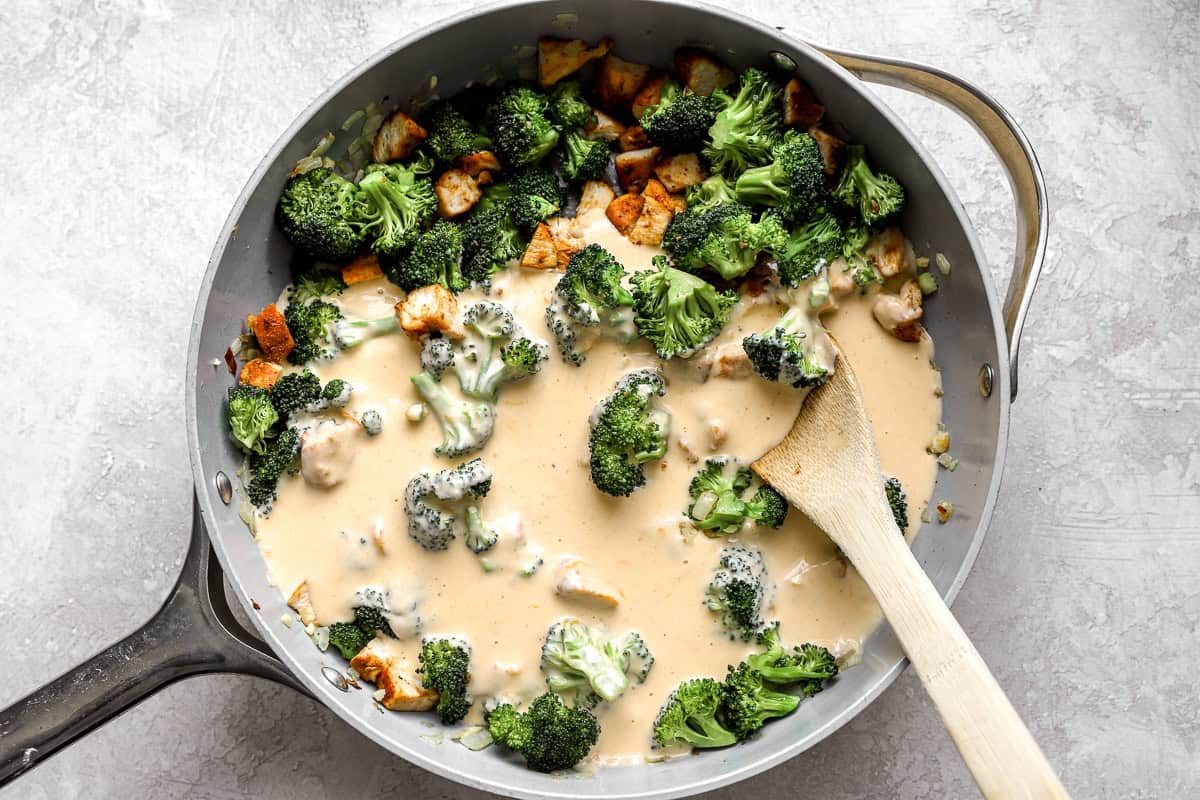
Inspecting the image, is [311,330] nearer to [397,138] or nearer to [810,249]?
[397,138]

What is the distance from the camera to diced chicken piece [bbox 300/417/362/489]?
8.05 feet

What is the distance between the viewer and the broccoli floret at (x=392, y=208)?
2557 mm

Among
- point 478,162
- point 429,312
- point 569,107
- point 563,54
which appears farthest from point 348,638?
point 563,54

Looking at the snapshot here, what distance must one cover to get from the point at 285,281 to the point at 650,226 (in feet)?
3.25

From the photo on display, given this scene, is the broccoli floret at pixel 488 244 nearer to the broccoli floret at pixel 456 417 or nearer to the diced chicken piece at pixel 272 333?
the broccoli floret at pixel 456 417

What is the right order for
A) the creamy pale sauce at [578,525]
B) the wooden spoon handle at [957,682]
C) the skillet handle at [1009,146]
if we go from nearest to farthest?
the wooden spoon handle at [957,682] → the skillet handle at [1009,146] → the creamy pale sauce at [578,525]

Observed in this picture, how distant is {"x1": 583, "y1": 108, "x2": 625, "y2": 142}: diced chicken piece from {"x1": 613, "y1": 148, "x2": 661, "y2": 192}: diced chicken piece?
64 millimetres

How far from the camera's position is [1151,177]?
109 inches

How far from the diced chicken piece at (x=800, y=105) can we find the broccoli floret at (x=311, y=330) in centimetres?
130

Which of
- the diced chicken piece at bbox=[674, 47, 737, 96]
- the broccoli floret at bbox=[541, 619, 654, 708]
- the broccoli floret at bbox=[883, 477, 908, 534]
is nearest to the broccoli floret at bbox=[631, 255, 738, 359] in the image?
the diced chicken piece at bbox=[674, 47, 737, 96]

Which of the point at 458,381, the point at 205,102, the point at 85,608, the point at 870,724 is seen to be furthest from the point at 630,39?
the point at 85,608

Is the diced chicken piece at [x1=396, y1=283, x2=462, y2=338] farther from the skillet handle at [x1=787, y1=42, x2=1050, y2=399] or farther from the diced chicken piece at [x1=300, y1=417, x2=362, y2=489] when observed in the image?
the skillet handle at [x1=787, y1=42, x2=1050, y2=399]

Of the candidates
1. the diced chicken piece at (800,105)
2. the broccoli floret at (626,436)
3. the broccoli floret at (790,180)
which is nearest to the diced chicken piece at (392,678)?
the broccoli floret at (626,436)

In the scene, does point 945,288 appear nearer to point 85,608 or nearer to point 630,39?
point 630,39
